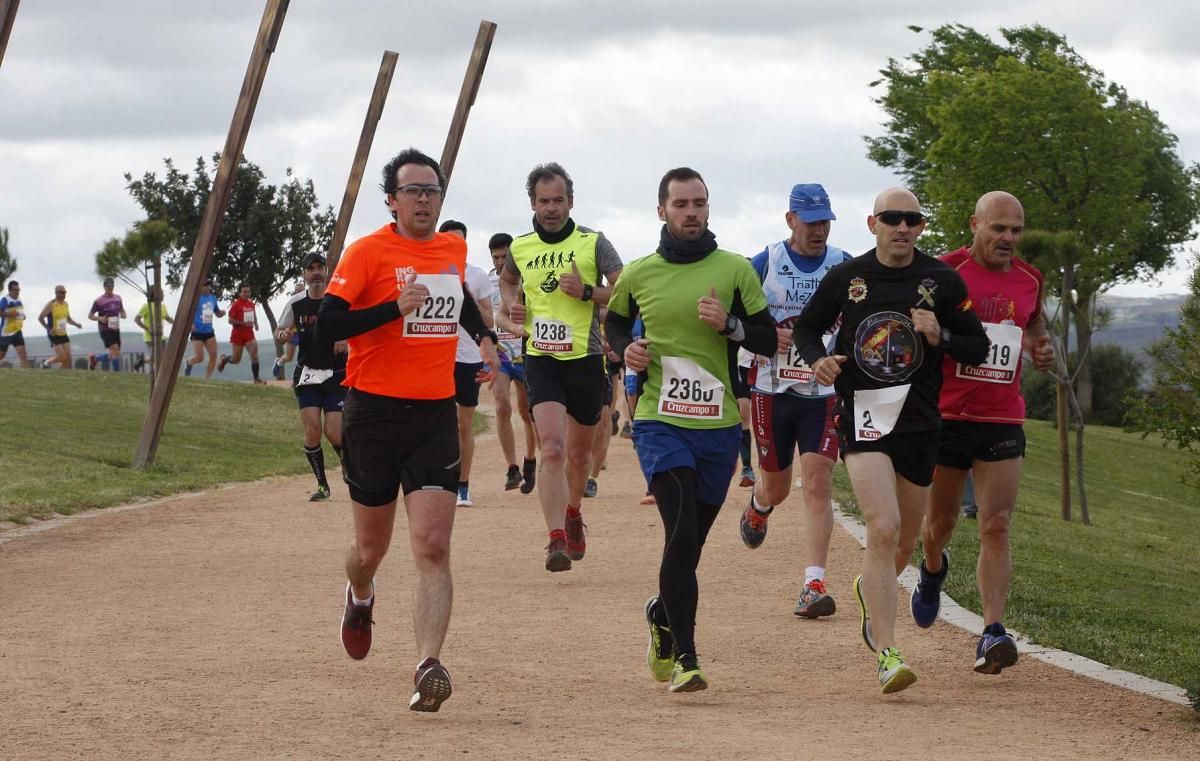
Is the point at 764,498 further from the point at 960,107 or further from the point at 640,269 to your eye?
the point at 960,107

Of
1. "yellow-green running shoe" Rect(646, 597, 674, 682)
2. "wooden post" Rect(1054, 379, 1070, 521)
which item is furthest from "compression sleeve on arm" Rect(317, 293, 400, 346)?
"wooden post" Rect(1054, 379, 1070, 521)

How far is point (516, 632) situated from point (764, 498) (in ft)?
7.20

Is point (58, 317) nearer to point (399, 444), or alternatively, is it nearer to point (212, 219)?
point (212, 219)

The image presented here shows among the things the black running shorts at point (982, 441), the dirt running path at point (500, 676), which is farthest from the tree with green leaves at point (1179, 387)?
the black running shorts at point (982, 441)

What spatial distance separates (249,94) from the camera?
66.4ft

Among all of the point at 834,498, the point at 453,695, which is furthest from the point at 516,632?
the point at 834,498

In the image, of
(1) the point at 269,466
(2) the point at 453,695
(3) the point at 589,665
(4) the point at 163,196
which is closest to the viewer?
(2) the point at 453,695

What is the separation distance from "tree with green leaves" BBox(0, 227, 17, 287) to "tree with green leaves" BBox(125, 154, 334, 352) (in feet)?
81.7

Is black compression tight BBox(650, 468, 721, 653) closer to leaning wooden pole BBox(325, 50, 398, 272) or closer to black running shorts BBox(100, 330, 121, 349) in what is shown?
leaning wooden pole BBox(325, 50, 398, 272)

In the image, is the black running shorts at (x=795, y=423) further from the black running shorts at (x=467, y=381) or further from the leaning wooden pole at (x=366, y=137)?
the leaning wooden pole at (x=366, y=137)

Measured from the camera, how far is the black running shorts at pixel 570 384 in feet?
36.7

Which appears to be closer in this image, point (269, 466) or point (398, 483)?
point (398, 483)

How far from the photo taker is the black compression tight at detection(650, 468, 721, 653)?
755 cm

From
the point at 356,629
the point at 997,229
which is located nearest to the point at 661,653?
the point at 356,629
